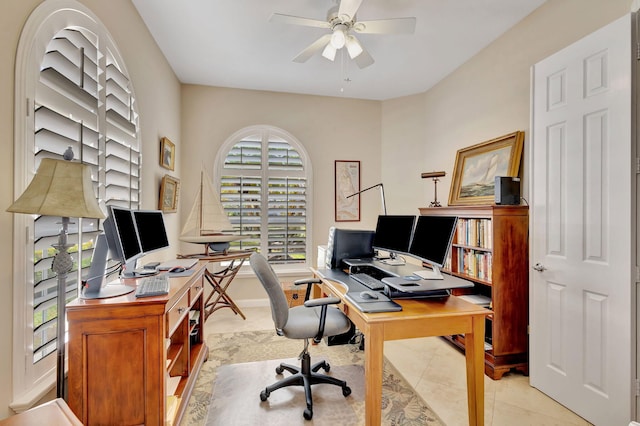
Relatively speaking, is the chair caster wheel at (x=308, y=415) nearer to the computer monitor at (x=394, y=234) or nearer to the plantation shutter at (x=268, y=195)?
the computer monitor at (x=394, y=234)

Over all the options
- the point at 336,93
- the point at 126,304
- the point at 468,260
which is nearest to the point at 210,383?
the point at 126,304

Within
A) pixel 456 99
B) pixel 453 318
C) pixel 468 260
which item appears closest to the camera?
pixel 453 318

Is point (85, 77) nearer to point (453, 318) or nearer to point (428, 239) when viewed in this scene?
point (428, 239)

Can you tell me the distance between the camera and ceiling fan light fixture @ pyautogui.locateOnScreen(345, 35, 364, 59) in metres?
2.22

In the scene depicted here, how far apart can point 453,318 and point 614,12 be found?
2.25 metres

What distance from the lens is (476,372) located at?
1.62 metres

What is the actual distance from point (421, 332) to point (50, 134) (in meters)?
2.10

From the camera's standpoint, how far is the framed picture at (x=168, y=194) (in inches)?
117

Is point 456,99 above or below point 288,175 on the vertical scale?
above

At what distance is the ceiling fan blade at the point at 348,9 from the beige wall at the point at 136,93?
153cm

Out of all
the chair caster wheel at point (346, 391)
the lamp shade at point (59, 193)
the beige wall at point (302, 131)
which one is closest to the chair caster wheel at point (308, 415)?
the chair caster wheel at point (346, 391)

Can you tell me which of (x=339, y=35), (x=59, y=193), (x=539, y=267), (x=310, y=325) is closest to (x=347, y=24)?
(x=339, y=35)

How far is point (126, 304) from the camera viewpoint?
1.40 m

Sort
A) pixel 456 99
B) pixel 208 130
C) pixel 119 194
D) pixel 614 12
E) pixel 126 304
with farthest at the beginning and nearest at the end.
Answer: pixel 208 130 → pixel 456 99 → pixel 119 194 → pixel 614 12 → pixel 126 304
